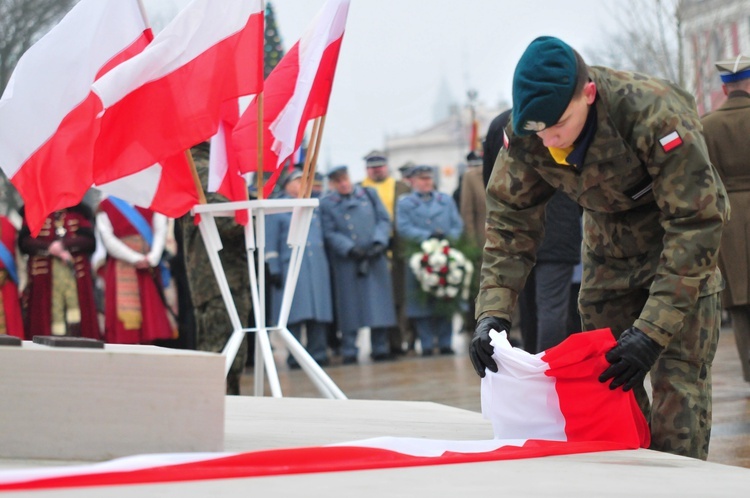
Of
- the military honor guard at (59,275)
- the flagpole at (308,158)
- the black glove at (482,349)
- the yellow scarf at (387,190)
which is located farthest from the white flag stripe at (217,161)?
the yellow scarf at (387,190)

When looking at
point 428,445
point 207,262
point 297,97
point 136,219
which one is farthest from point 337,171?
point 428,445

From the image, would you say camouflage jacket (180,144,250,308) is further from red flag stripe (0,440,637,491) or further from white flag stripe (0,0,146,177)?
red flag stripe (0,440,637,491)

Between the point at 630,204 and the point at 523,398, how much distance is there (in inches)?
31.4

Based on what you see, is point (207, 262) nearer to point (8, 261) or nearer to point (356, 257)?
point (8, 261)

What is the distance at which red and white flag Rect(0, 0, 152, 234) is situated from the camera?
223 inches

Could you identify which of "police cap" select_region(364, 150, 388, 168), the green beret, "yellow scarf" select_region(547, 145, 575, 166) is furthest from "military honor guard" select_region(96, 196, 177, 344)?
the green beret

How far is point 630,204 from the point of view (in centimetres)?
422

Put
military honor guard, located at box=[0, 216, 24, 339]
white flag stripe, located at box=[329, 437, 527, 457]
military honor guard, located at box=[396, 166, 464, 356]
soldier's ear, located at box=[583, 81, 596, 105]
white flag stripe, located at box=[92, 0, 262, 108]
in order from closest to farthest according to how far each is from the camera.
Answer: white flag stripe, located at box=[329, 437, 527, 457]
soldier's ear, located at box=[583, 81, 596, 105]
white flag stripe, located at box=[92, 0, 262, 108]
military honor guard, located at box=[0, 216, 24, 339]
military honor guard, located at box=[396, 166, 464, 356]

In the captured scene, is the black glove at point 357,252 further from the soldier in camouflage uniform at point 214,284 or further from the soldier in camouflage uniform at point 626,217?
the soldier in camouflage uniform at point 626,217

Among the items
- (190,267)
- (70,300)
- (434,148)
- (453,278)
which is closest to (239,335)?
(190,267)

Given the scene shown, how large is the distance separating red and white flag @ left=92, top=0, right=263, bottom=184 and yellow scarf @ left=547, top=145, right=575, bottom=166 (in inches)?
84.6

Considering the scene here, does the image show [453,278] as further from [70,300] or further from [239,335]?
[239,335]

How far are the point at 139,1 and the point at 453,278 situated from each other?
23.7 feet

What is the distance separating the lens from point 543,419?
4.01 metres
